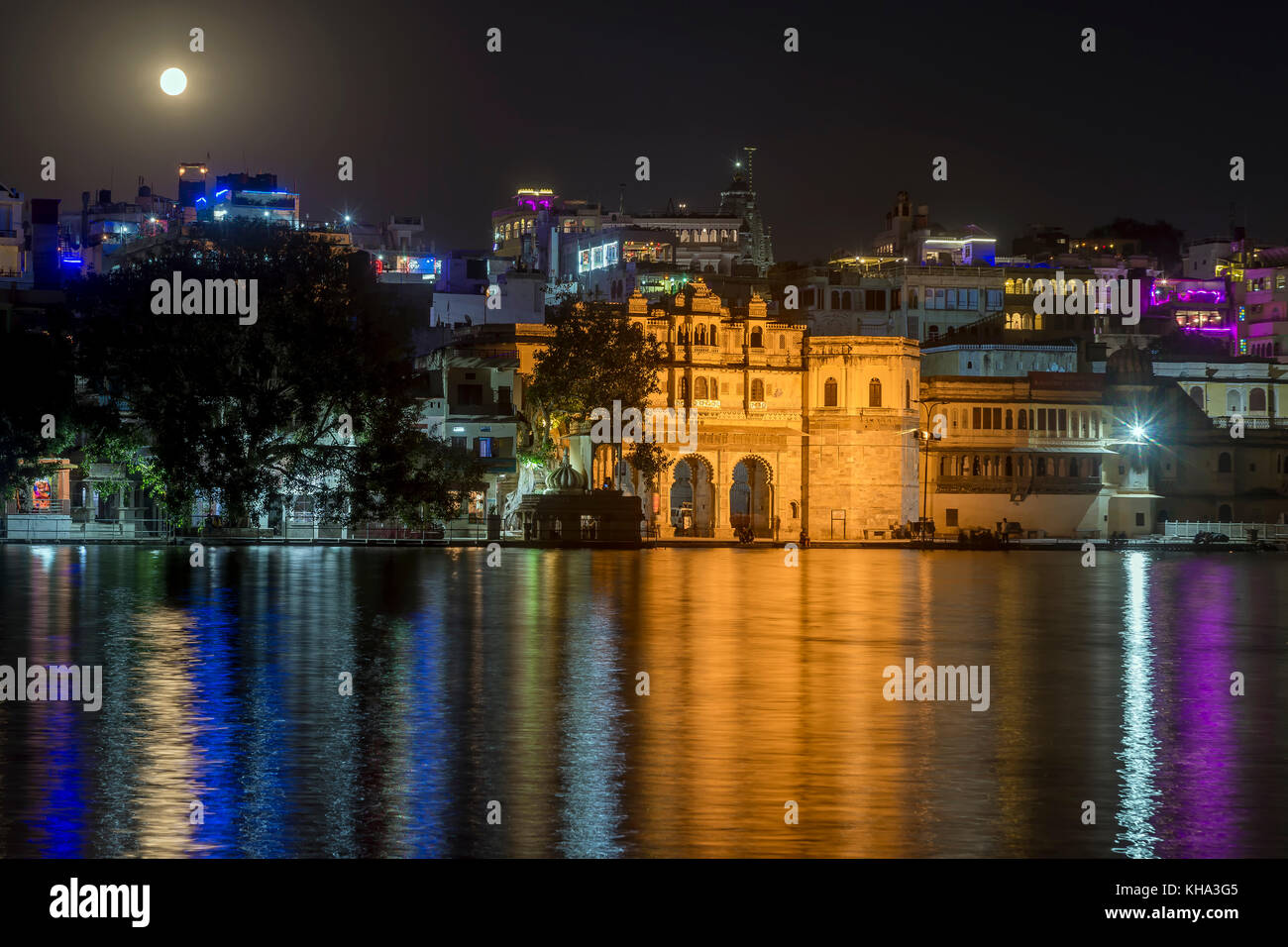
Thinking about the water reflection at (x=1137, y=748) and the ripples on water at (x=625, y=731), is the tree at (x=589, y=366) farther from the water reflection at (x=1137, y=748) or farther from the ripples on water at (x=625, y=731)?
the water reflection at (x=1137, y=748)

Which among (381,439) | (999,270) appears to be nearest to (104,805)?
(381,439)

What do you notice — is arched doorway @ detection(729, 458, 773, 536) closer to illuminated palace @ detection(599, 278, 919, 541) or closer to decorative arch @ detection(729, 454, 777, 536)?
decorative arch @ detection(729, 454, 777, 536)

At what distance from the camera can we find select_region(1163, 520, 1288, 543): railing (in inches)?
4264

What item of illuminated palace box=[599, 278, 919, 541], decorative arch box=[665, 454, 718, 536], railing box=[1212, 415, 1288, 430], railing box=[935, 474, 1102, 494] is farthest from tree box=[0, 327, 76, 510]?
railing box=[1212, 415, 1288, 430]

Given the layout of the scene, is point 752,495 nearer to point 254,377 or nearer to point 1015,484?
point 1015,484

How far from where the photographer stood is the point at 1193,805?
707 inches

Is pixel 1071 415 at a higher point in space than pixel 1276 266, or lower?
lower

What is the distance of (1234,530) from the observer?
359 ft

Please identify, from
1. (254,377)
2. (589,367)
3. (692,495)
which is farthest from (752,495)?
(254,377)

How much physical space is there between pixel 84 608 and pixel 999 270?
9736cm

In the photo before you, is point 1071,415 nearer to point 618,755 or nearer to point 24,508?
point 24,508

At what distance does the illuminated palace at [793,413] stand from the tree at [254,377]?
1286 inches
